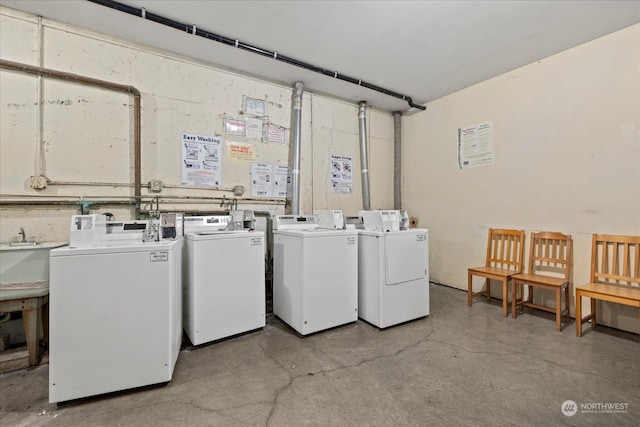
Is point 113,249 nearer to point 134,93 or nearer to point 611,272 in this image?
point 134,93

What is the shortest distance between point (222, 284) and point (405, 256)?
1713mm

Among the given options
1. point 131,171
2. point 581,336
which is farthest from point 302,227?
point 581,336

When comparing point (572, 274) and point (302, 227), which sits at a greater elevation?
point (302, 227)

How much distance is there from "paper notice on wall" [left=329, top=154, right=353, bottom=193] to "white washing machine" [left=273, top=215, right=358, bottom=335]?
1354 mm

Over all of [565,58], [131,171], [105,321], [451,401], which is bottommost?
[451,401]

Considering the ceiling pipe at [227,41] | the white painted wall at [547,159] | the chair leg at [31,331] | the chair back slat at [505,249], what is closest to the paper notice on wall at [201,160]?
the ceiling pipe at [227,41]

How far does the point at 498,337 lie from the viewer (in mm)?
2402

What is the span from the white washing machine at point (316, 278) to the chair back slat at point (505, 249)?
182 centimetres

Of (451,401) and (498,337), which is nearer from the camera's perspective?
(451,401)

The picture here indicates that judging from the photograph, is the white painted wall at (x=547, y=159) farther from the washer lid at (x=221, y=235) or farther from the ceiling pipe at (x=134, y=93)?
the ceiling pipe at (x=134, y=93)

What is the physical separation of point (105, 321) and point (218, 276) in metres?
0.79

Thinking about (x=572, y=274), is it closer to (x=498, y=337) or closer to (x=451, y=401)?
(x=498, y=337)

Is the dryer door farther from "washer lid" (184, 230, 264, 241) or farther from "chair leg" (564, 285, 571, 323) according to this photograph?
"chair leg" (564, 285, 571, 323)

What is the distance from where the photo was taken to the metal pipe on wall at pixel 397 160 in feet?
14.7
